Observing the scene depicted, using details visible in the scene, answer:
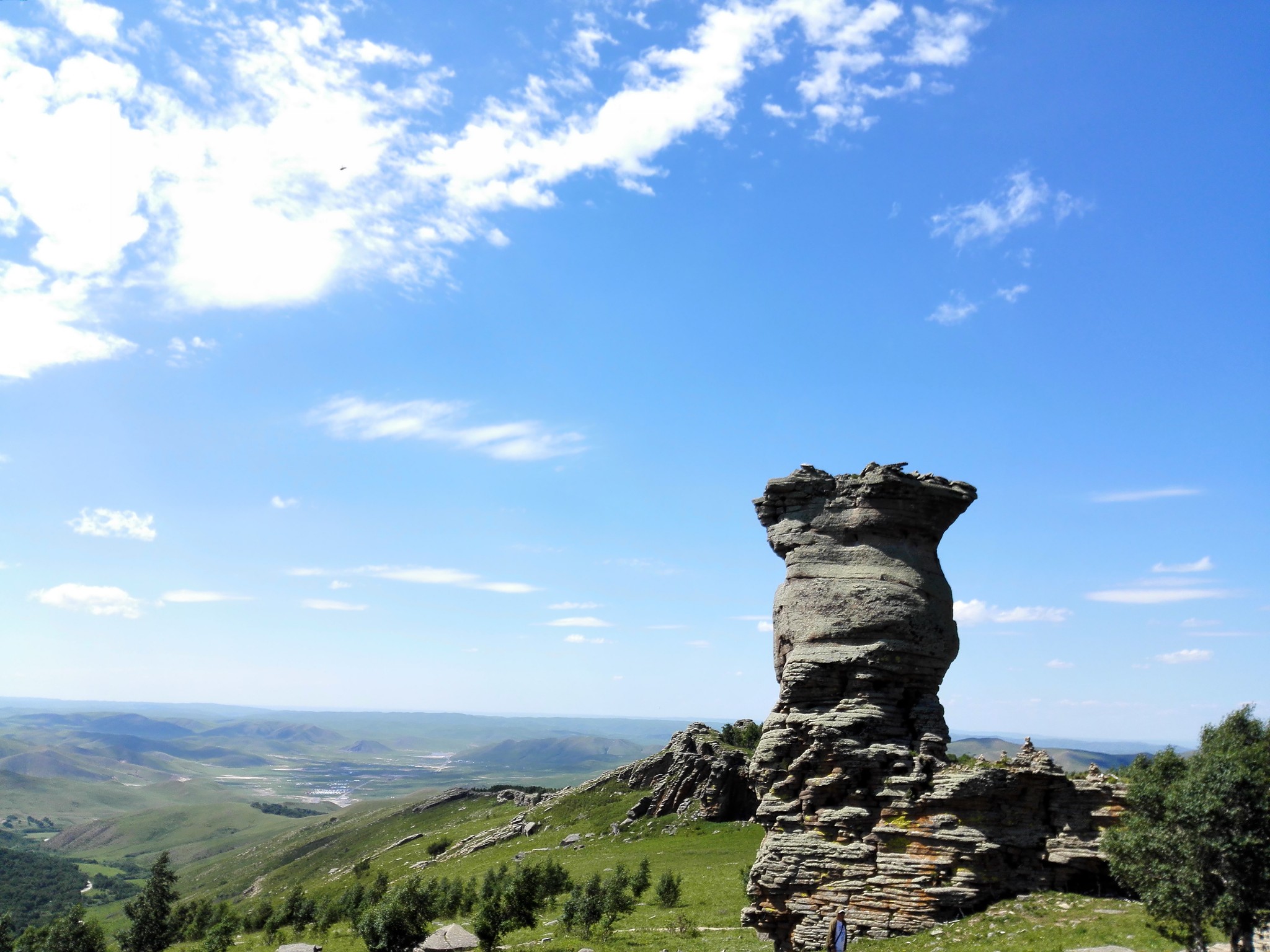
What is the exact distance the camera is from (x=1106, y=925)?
23875 millimetres

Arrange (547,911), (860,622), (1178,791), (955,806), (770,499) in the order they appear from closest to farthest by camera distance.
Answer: (1178,791), (955,806), (860,622), (770,499), (547,911)

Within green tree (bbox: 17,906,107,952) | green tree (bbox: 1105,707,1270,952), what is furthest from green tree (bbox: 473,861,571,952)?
green tree (bbox: 1105,707,1270,952)

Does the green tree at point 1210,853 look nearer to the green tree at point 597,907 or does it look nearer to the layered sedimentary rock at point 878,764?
the layered sedimentary rock at point 878,764

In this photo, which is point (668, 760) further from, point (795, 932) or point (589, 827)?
point (795, 932)

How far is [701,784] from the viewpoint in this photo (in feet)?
308

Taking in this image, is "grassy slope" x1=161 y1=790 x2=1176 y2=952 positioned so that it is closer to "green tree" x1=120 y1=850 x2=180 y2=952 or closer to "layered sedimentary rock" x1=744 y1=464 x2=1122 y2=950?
"layered sedimentary rock" x1=744 y1=464 x2=1122 y2=950

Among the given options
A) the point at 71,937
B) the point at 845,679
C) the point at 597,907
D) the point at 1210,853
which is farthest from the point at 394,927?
the point at 1210,853

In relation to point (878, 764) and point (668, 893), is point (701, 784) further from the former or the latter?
point (878, 764)

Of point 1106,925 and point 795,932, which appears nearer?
point 1106,925

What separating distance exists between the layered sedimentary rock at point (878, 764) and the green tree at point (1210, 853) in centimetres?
431

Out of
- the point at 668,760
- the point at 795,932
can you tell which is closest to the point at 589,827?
the point at 668,760

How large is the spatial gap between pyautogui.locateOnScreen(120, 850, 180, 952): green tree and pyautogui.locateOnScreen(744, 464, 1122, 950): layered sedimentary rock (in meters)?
60.9

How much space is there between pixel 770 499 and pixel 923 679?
10.2m

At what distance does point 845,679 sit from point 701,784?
6921 cm
